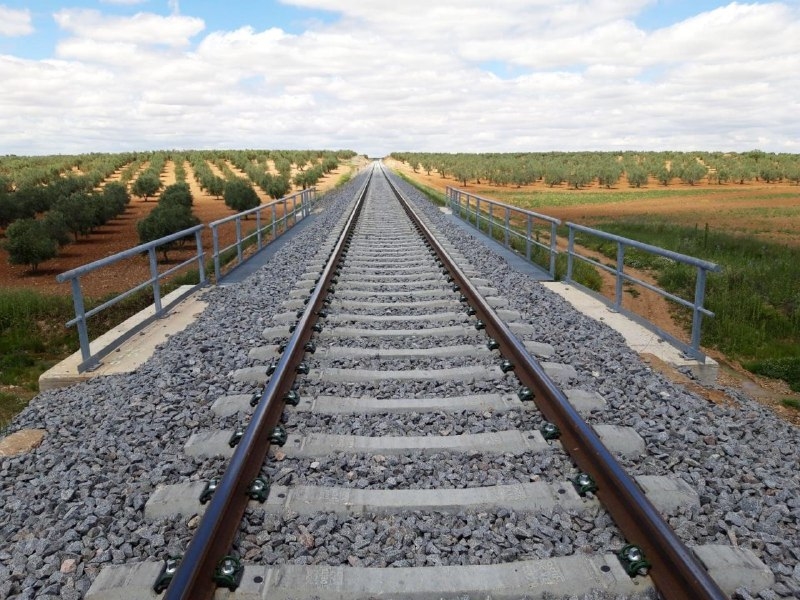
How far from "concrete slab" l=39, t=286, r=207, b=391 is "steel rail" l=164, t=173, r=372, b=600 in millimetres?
1962

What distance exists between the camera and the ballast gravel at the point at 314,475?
3.33 m

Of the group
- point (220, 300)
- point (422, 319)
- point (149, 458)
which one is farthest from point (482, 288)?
point (149, 458)

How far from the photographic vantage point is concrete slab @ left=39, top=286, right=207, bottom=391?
6.34 meters

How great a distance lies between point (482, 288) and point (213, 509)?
6.60 meters

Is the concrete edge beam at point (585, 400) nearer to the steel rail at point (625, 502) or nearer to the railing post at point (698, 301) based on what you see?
the steel rail at point (625, 502)

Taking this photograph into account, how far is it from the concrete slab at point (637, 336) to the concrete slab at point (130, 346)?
518 cm

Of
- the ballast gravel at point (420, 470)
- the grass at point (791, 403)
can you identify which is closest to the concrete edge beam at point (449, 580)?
the ballast gravel at point (420, 470)

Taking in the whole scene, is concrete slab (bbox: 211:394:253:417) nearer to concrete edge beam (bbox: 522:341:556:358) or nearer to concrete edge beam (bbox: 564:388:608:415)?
concrete edge beam (bbox: 564:388:608:415)

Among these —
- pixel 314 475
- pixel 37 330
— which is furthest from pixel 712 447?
pixel 37 330

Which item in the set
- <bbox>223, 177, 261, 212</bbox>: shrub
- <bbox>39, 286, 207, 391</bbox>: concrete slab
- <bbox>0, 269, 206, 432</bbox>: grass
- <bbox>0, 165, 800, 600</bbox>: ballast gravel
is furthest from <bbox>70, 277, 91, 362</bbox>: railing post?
<bbox>223, 177, 261, 212</bbox>: shrub

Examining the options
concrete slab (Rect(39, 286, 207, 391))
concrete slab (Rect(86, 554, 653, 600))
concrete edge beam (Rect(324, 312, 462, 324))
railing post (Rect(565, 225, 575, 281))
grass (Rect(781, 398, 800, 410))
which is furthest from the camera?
railing post (Rect(565, 225, 575, 281))

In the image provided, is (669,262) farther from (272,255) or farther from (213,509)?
(213,509)

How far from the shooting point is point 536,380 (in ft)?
17.4

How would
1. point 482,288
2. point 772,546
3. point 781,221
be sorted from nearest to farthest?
point 772,546
point 482,288
point 781,221
